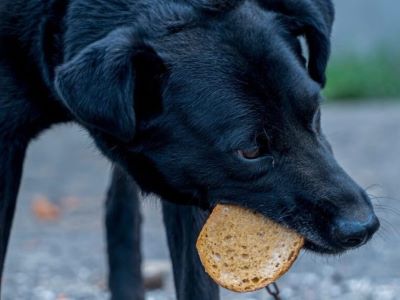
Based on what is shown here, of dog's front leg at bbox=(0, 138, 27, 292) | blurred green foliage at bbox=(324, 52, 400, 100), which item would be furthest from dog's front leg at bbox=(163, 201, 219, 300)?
blurred green foliage at bbox=(324, 52, 400, 100)

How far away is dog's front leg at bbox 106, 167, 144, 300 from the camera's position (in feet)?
13.9

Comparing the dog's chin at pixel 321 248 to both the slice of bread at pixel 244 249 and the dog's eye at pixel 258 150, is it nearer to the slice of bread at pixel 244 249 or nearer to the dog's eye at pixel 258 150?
the slice of bread at pixel 244 249

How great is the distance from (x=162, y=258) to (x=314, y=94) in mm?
2254

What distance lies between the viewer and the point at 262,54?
123 inches

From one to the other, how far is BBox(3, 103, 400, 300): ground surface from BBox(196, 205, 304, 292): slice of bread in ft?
1.10

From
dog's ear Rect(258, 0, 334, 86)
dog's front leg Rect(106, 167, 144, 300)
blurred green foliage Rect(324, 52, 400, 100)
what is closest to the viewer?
dog's ear Rect(258, 0, 334, 86)

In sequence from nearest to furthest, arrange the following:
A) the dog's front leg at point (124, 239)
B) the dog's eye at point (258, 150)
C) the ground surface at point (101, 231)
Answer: the dog's eye at point (258, 150)
the dog's front leg at point (124, 239)
the ground surface at point (101, 231)

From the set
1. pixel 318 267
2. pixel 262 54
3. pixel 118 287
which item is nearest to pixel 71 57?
pixel 262 54

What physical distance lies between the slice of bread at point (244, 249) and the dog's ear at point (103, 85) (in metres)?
0.35

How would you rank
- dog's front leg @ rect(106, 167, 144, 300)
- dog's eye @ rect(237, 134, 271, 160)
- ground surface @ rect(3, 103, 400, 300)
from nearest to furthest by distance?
dog's eye @ rect(237, 134, 271, 160), dog's front leg @ rect(106, 167, 144, 300), ground surface @ rect(3, 103, 400, 300)

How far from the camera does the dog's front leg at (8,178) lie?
3383 mm

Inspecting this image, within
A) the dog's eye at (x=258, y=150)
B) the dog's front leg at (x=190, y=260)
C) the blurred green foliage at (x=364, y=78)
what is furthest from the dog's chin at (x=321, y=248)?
the blurred green foliage at (x=364, y=78)

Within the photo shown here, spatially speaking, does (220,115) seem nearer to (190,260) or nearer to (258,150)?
(258,150)

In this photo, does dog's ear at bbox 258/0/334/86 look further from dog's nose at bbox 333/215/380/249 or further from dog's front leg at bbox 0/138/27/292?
dog's front leg at bbox 0/138/27/292
